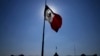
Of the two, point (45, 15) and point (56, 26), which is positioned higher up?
point (45, 15)

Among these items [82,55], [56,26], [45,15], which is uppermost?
[45,15]

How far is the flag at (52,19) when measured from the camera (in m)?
16.6

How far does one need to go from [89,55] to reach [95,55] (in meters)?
6.91

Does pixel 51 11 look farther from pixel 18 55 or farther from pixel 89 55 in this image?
pixel 89 55

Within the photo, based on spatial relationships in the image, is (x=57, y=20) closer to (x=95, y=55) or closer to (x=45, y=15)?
(x=45, y=15)

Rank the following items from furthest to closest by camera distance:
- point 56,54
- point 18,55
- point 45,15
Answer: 1. point 56,54
2. point 18,55
3. point 45,15

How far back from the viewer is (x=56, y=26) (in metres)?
17.0

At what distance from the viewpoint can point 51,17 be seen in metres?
17.0

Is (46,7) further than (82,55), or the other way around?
(82,55)

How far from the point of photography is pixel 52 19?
1705 centimetres

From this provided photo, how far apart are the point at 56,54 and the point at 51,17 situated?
79486 mm

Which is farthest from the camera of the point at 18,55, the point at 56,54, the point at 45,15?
the point at 56,54

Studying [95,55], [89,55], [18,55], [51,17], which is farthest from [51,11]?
[89,55]

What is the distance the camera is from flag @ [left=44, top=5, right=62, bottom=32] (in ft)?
54.4
